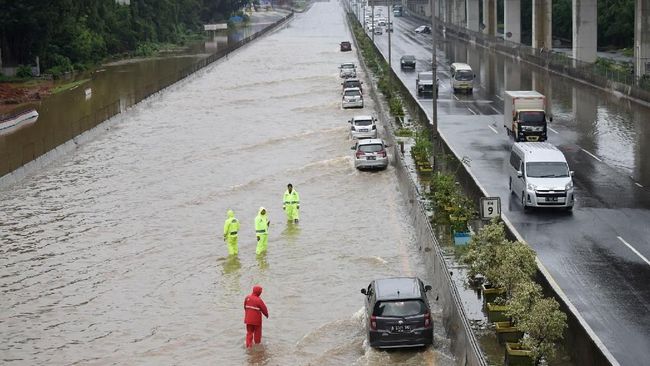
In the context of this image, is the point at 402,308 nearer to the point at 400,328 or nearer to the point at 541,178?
the point at 400,328

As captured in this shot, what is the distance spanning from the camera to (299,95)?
8262 cm

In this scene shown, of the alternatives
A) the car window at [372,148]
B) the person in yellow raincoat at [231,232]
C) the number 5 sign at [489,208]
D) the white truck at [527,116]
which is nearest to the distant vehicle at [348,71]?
the white truck at [527,116]

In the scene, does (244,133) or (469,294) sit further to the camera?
(244,133)

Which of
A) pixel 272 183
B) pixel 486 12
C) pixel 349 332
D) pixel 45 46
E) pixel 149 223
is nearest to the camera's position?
pixel 349 332

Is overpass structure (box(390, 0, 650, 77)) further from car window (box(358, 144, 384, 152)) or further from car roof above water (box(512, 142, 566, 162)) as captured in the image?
car roof above water (box(512, 142, 566, 162))

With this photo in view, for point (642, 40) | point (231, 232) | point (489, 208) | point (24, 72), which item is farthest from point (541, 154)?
point (24, 72)

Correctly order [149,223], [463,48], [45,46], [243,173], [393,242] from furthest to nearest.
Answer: [463,48] < [45,46] < [243,173] < [149,223] < [393,242]

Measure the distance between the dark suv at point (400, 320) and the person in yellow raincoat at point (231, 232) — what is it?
34.9 ft

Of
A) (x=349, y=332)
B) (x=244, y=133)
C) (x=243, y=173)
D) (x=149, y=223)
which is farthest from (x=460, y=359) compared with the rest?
(x=244, y=133)

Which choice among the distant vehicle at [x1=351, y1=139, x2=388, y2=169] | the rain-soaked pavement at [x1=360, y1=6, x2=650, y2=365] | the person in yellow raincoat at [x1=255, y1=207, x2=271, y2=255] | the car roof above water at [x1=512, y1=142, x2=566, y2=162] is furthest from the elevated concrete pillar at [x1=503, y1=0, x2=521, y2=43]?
the person in yellow raincoat at [x1=255, y1=207, x2=271, y2=255]

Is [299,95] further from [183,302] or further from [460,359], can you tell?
[460,359]

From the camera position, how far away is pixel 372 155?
149ft

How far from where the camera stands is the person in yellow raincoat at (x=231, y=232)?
1227 inches

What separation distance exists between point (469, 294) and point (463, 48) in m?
98.5
